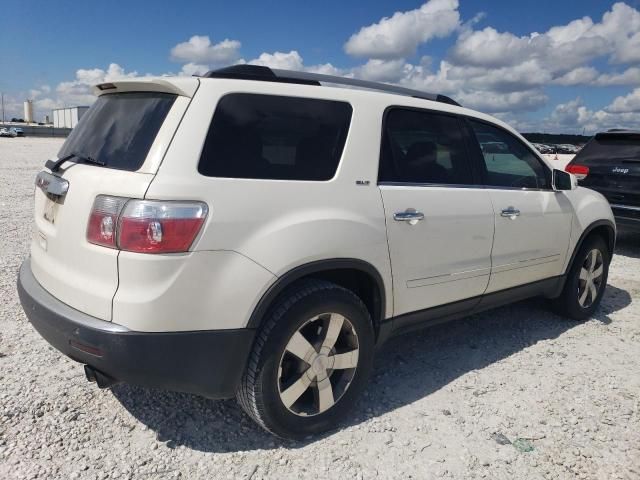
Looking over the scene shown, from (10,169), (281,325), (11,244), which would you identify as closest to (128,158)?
(281,325)

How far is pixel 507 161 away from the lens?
399 centimetres

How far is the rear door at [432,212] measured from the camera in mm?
3062

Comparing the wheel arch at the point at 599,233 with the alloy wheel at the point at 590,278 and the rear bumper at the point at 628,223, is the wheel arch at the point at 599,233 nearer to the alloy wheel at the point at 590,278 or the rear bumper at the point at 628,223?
the alloy wheel at the point at 590,278

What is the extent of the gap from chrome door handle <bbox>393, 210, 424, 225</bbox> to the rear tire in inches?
87.7

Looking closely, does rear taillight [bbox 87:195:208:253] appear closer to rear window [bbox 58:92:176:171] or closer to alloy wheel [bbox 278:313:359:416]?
rear window [bbox 58:92:176:171]

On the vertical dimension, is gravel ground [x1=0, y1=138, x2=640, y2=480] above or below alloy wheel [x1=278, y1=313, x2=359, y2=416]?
below

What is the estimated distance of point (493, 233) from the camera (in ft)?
12.0

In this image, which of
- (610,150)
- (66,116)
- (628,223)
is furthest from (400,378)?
(66,116)

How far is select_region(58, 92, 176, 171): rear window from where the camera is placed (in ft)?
7.97

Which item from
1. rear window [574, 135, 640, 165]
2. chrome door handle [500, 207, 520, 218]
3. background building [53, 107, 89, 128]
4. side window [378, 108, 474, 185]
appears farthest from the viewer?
background building [53, 107, 89, 128]

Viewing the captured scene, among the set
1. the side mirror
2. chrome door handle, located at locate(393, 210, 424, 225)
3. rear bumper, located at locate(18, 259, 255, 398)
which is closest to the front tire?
rear bumper, located at locate(18, 259, 255, 398)

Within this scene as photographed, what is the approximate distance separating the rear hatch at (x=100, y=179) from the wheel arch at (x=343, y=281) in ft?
2.18

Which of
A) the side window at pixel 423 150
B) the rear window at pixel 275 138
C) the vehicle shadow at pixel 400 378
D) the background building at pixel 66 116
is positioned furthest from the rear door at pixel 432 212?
the background building at pixel 66 116

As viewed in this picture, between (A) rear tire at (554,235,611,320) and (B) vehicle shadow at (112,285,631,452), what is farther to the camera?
(A) rear tire at (554,235,611,320)
